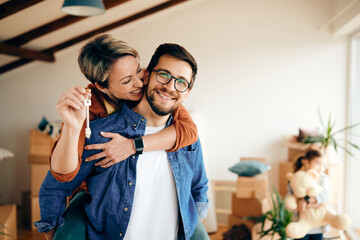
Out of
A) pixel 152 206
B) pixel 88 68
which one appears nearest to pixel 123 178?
pixel 152 206

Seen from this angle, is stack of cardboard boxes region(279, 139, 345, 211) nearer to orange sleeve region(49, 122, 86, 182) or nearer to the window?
the window

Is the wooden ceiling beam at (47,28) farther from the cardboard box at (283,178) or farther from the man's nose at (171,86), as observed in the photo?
the cardboard box at (283,178)

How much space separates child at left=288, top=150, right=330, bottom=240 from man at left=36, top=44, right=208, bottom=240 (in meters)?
1.62

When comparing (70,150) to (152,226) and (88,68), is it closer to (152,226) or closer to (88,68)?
(88,68)

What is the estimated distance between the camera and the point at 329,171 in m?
3.53

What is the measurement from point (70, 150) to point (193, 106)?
336cm

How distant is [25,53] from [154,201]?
304cm

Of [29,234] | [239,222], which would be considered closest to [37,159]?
[29,234]

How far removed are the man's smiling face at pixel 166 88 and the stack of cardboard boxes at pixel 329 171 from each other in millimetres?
2285

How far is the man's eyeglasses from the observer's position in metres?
1.36

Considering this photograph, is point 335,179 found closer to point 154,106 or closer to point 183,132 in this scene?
point 183,132

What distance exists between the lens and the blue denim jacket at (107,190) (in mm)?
1335

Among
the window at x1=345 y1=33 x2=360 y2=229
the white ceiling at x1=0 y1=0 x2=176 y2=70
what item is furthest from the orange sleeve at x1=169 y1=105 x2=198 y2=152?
the window at x1=345 y1=33 x2=360 y2=229

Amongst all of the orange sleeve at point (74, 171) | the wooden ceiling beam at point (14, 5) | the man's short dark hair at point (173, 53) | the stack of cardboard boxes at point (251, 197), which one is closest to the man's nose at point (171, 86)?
the man's short dark hair at point (173, 53)
